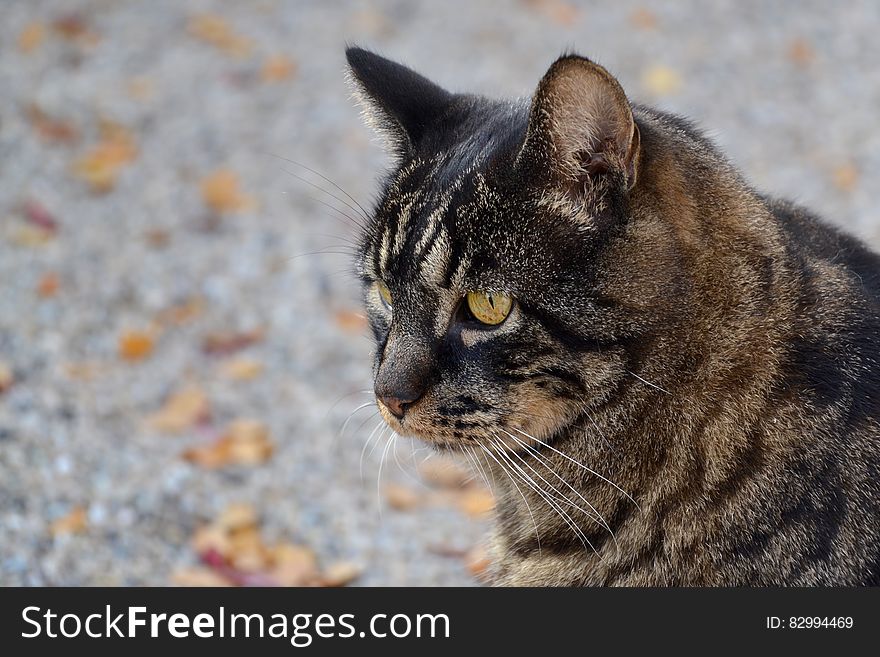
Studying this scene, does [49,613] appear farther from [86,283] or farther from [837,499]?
[86,283]

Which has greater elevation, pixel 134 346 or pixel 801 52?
pixel 801 52

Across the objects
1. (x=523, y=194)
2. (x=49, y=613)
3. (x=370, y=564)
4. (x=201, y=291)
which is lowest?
(x=370, y=564)

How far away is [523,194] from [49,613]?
1634mm

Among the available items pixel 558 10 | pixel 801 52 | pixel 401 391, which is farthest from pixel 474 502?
pixel 801 52

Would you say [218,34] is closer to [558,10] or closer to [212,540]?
[558,10]

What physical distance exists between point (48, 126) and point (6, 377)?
2164 mm

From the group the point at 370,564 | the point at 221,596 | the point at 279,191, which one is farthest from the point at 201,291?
the point at 221,596

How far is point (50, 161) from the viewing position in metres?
5.57

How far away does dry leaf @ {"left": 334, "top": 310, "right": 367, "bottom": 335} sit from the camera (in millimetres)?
4903

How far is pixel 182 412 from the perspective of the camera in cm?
424

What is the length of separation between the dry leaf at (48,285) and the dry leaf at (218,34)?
2276mm

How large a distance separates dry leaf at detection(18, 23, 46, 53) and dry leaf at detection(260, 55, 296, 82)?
136 centimetres

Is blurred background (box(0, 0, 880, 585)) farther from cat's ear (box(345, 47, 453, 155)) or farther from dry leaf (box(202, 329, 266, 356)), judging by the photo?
cat's ear (box(345, 47, 453, 155))

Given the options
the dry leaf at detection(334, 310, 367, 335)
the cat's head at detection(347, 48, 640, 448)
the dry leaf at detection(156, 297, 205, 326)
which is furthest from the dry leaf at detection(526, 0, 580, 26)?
the cat's head at detection(347, 48, 640, 448)
